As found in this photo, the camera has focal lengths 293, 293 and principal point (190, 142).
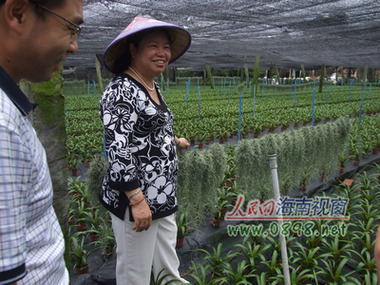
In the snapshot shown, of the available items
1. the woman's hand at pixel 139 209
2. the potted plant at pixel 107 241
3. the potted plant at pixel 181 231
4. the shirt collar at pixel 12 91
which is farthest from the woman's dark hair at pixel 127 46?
the potted plant at pixel 181 231

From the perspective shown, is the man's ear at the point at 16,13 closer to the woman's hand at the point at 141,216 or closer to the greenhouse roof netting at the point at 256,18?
the woman's hand at the point at 141,216

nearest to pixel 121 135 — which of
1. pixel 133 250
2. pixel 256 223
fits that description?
pixel 133 250

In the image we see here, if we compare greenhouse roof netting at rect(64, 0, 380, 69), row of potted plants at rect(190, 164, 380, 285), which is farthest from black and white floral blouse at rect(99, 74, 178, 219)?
greenhouse roof netting at rect(64, 0, 380, 69)

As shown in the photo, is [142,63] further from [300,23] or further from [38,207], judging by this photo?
[300,23]

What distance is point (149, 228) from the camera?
5.55 feet

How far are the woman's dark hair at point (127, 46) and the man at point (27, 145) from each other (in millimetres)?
872

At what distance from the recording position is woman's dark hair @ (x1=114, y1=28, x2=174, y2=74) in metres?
1.67

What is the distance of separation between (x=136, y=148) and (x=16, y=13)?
100 cm

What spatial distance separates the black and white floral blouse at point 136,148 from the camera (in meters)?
1.51

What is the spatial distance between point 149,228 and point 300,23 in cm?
517

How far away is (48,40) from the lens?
736 mm

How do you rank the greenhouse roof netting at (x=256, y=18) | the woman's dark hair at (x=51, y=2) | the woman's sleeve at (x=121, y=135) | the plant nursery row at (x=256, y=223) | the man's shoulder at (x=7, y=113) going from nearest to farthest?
the man's shoulder at (x=7, y=113) → the woman's dark hair at (x=51, y=2) → the woman's sleeve at (x=121, y=135) → the plant nursery row at (x=256, y=223) → the greenhouse roof netting at (x=256, y=18)

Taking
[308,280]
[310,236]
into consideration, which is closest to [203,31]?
[310,236]

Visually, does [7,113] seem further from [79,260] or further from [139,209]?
[79,260]
